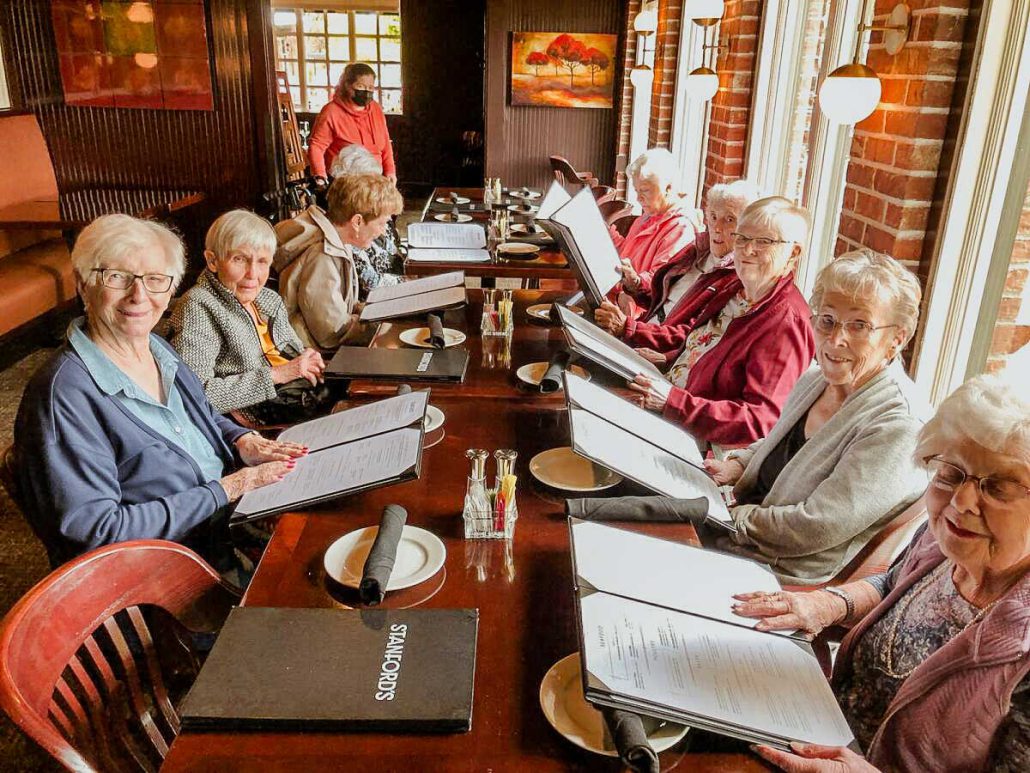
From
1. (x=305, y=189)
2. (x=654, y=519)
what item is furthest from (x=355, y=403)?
(x=305, y=189)

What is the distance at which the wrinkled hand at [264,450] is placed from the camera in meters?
1.81

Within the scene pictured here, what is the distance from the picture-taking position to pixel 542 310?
2.95 meters

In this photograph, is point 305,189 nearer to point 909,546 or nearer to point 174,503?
point 174,503

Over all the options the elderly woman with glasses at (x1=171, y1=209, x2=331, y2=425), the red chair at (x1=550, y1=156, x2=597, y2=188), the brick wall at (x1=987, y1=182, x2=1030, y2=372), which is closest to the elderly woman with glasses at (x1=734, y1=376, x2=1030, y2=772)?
the brick wall at (x1=987, y1=182, x2=1030, y2=372)

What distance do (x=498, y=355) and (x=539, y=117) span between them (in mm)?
6462

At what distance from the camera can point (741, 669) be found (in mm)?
1142

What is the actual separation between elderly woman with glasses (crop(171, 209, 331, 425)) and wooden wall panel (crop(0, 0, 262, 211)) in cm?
424

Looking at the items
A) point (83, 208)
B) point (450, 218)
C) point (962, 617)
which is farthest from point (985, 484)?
point (83, 208)

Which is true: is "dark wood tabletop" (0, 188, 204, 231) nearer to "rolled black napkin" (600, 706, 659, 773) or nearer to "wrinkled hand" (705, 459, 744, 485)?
"wrinkled hand" (705, 459, 744, 485)

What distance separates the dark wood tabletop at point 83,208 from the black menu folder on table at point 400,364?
104 inches

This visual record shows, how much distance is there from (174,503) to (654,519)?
999mm

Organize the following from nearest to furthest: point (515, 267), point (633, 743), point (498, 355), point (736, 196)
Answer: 1. point (633, 743)
2. point (498, 355)
3. point (736, 196)
4. point (515, 267)

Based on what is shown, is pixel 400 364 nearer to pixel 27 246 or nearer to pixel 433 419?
pixel 433 419

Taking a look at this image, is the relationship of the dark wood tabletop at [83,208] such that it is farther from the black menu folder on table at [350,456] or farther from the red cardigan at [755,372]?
the red cardigan at [755,372]
